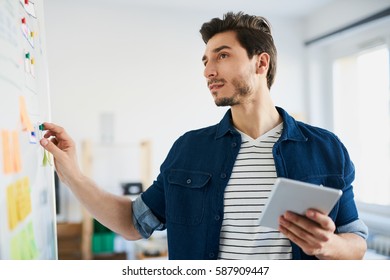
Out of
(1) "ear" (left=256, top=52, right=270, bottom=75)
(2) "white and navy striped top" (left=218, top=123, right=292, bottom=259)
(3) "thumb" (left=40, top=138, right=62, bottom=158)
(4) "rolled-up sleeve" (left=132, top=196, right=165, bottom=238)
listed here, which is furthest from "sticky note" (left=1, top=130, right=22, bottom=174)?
(1) "ear" (left=256, top=52, right=270, bottom=75)

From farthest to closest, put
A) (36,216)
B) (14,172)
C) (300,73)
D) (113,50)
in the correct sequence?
Answer: 1. (113,50)
2. (300,73)
3. (36,216)
4. (14,172)

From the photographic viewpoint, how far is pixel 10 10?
763mm

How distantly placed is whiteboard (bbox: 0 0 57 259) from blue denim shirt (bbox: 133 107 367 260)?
0.23 metres

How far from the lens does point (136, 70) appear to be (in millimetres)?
2387

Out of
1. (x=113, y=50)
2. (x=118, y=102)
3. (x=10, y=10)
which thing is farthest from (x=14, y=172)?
(x=118, y=102)

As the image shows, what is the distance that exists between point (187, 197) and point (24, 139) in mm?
380

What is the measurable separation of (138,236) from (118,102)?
5.15 ft

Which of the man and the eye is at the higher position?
the eye

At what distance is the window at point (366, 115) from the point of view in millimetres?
1464

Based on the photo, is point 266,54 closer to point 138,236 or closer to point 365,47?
point 138,236

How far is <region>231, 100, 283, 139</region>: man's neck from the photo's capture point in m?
0.98

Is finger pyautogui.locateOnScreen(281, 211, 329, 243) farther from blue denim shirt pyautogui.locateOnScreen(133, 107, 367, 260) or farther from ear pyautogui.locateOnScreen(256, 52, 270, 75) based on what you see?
ear pyautogui.locateOnScreen(256, 52, 270, 75)

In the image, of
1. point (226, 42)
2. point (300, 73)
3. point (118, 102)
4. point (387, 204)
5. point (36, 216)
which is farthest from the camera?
point (118, 102)

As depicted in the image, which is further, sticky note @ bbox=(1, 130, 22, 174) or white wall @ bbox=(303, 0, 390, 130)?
white wall @ bbox=(303, 0, 390, 130)
